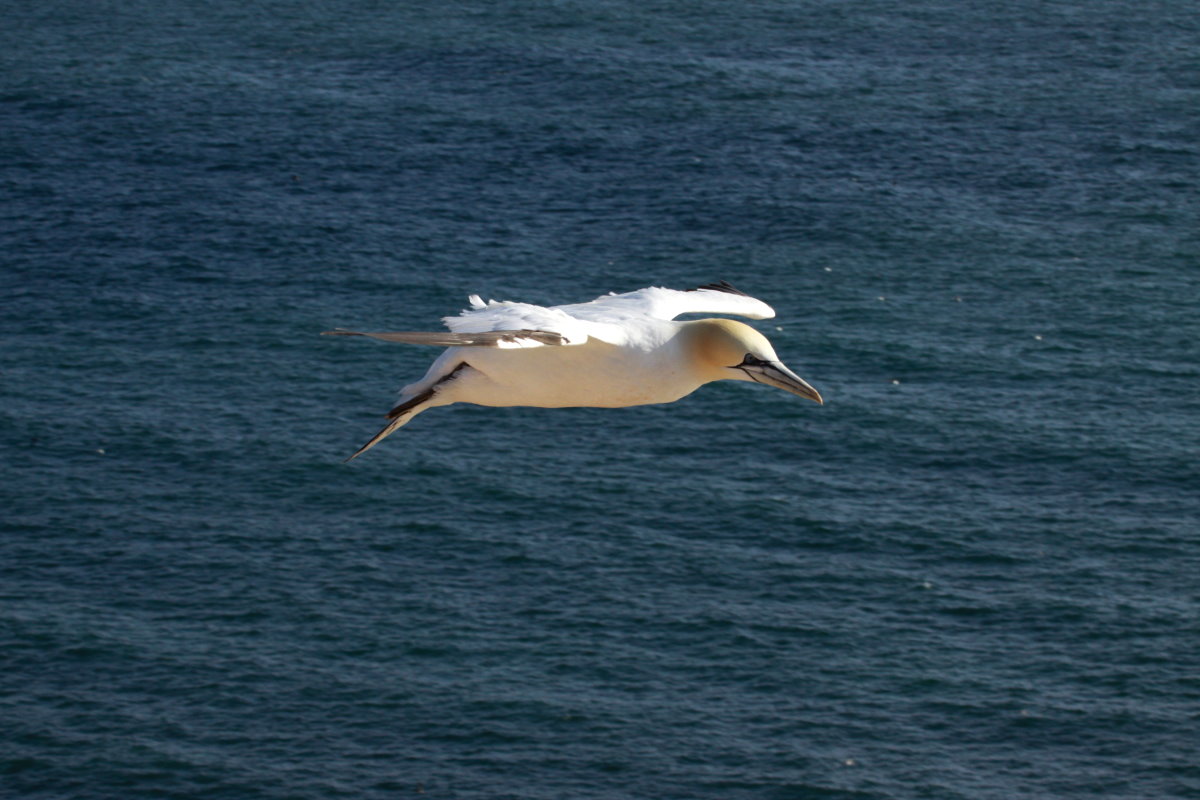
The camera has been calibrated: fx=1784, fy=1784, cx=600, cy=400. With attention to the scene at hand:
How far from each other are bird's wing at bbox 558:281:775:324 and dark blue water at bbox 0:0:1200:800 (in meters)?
91.4

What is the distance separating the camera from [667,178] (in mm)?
164750

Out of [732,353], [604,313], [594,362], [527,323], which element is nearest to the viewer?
[527,323]

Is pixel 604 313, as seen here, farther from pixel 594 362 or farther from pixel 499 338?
pixel 499 338

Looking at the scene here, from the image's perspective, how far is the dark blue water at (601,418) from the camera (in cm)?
12150

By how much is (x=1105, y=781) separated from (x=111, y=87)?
4557 inches

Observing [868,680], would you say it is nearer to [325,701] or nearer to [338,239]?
[325,701]

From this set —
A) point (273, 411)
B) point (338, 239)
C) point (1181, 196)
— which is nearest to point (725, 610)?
point (273, 411)

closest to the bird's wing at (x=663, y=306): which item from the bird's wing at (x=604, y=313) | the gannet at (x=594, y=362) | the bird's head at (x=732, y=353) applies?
the bird's wing at (x=604, y=313)

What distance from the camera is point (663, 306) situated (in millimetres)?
26547

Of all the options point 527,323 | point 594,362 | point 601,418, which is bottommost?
point 601,418

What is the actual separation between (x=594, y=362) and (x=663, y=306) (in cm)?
335

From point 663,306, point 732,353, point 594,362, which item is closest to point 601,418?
point 663,306

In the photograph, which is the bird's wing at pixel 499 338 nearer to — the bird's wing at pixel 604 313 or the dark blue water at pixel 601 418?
the bird's wing at pixel 604 313

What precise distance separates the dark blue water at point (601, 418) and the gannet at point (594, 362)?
3711 inches
